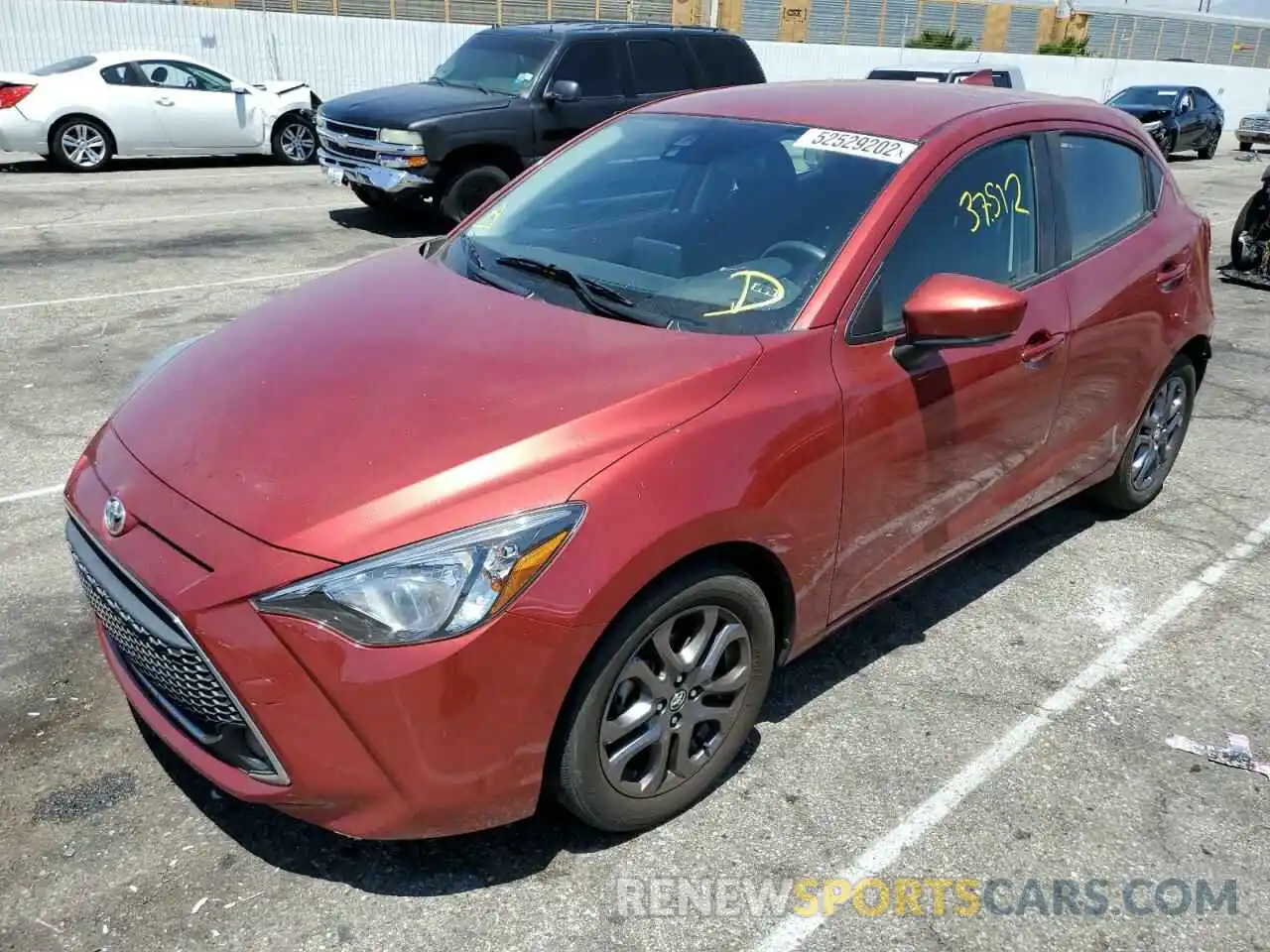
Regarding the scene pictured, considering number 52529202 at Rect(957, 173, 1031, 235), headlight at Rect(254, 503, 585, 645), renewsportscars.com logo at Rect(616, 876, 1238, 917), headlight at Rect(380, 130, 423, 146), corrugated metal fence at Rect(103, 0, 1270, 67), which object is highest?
corrugated metal fence at Rect(103, 0, 1270, 67)

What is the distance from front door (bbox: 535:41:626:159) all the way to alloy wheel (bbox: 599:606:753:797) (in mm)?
8734

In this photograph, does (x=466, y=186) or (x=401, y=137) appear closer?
(x=401, y=137)

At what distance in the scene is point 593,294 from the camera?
123 inches

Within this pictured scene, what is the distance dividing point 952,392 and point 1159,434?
2.12m

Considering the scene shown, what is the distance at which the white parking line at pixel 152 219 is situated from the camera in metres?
10.3

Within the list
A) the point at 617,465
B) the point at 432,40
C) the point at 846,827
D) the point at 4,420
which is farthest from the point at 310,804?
the point at 432,40

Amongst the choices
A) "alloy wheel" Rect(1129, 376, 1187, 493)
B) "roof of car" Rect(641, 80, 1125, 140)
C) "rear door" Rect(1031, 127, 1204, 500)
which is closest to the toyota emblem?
"roof of car" Rect(641, 80, 1125, 140)

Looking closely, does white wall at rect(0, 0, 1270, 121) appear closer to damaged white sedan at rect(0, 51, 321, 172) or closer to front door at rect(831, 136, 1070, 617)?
damaged white sedan at rect(0, 51, 321, 172)

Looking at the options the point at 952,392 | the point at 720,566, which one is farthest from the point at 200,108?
the point at 720,566

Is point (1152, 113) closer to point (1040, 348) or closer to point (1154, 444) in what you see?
point (1154, 444)

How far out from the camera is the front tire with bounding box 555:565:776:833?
246 cm

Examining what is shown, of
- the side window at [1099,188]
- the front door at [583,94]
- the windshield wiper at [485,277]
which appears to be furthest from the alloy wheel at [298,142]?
the side window at [1099,188]

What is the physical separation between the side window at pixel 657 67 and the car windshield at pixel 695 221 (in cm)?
792

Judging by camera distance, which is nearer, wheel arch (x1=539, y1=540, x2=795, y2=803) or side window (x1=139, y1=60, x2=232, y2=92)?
wheel arch (x1=539, y1=540, x2=795, y2=803)
